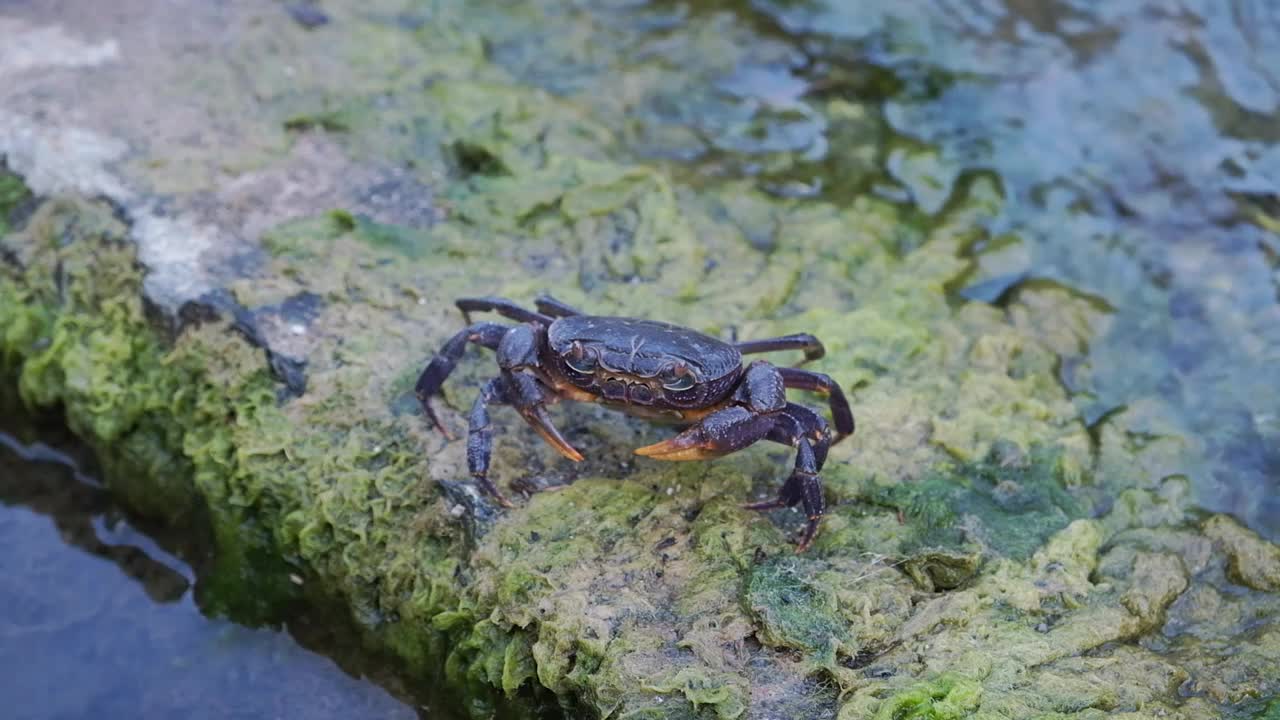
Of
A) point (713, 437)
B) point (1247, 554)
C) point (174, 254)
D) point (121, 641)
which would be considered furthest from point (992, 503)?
point (174, 254)

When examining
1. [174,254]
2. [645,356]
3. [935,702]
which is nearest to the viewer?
[935,702]

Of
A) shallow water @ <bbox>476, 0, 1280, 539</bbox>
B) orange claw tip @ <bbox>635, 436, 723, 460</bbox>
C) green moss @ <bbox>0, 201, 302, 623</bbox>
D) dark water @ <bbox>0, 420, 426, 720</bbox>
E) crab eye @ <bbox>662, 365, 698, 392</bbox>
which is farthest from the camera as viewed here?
shallow water @ <bbox>476, 0, 1280, 539</bbox>

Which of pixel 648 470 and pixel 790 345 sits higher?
pixel 790 345

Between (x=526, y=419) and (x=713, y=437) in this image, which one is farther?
(x=526, y=419)

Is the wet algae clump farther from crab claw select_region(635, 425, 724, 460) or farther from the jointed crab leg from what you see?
crab claw select_region(635, 425, 724, 460)

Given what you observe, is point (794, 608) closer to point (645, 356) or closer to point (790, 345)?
point (645, 356)

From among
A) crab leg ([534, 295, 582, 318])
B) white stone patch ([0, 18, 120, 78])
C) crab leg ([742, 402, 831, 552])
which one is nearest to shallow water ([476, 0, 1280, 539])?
crab leg ([742, 402, 831, 552])
